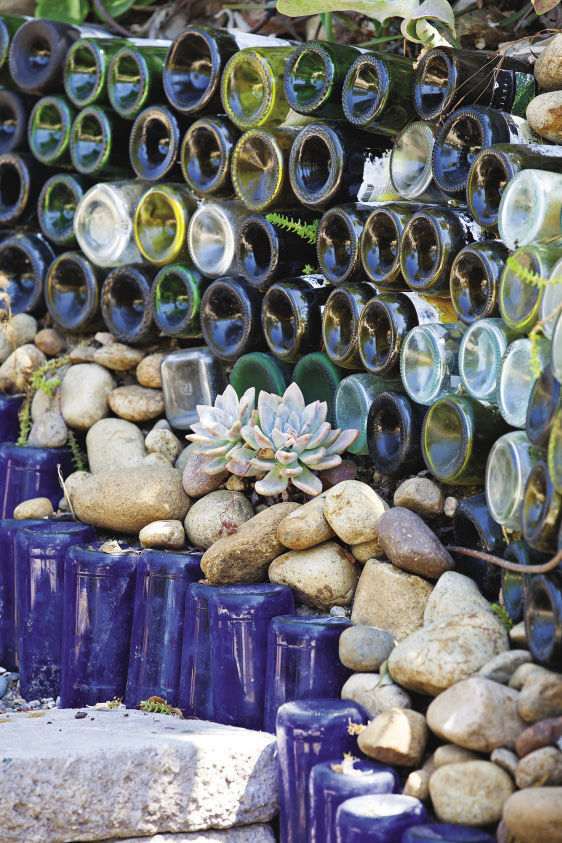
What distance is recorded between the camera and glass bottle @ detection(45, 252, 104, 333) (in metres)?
3.89

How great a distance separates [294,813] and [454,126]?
176 cm

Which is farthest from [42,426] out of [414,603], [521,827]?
[521,827]

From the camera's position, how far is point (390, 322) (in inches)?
107

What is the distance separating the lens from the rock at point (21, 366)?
4004 millimetres

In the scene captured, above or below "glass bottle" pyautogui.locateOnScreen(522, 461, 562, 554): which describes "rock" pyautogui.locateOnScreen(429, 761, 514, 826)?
below

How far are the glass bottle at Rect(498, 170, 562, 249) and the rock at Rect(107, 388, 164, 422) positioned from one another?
5.24 feet

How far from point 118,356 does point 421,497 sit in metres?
1.53

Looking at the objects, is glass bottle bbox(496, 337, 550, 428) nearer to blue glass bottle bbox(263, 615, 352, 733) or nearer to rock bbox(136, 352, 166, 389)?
blue glass bottle bbox(263, 615, 352, 733)

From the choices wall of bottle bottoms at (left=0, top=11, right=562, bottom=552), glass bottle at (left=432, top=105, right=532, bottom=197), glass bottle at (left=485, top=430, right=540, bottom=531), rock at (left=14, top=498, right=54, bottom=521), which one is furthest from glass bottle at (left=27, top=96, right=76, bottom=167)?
glass bottle at (left=485, top=430, right=540, bottom=531)

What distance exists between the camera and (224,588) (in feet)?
8.81

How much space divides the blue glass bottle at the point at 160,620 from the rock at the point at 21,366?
1.36 meters

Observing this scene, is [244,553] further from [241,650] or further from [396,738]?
[396,738]

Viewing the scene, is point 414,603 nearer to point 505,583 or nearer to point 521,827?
point 505,583

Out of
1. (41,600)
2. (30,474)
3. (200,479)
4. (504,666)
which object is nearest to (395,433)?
(200,479)
